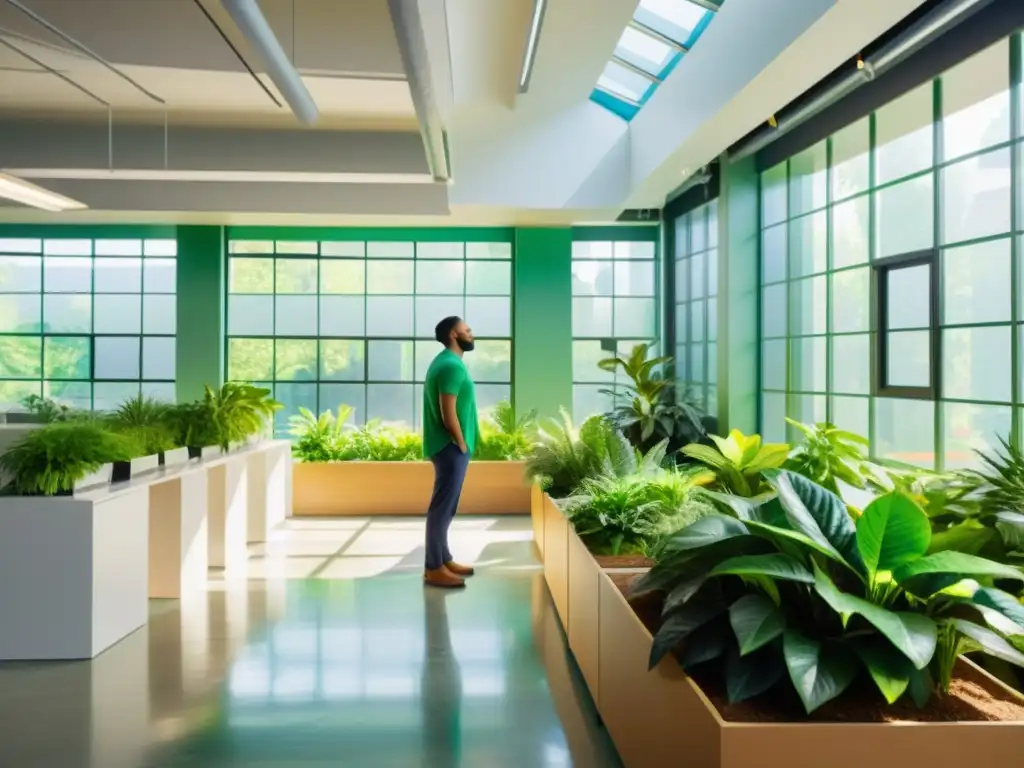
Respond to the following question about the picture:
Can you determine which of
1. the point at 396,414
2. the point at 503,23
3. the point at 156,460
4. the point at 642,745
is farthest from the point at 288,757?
the point at 396,414

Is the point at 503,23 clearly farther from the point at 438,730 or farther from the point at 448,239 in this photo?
the point at 438,730

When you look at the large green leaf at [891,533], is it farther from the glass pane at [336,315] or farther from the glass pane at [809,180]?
the glass pane at [336,315]

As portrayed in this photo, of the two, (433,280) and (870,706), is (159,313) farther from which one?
(870,706)

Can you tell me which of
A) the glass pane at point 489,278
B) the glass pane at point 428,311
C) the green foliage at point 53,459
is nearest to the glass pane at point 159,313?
the glass pane at point 428,311

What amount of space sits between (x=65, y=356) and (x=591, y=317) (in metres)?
6.92

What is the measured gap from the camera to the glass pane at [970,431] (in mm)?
5523

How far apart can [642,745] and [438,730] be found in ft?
3.76

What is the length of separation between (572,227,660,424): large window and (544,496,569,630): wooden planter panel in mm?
6447

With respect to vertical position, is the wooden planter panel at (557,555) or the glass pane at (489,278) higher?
the glass pane at (489,278)

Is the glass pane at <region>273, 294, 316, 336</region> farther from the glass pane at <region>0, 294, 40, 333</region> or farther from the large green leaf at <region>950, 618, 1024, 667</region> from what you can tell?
the large green leaf at <region>950, 618, 1024, 667</region>

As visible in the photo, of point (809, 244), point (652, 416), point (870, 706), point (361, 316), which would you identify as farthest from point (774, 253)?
point (870, 706)

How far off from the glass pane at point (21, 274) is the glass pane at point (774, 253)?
920cm

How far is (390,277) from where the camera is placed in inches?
497

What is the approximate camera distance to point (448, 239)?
1254 cm
